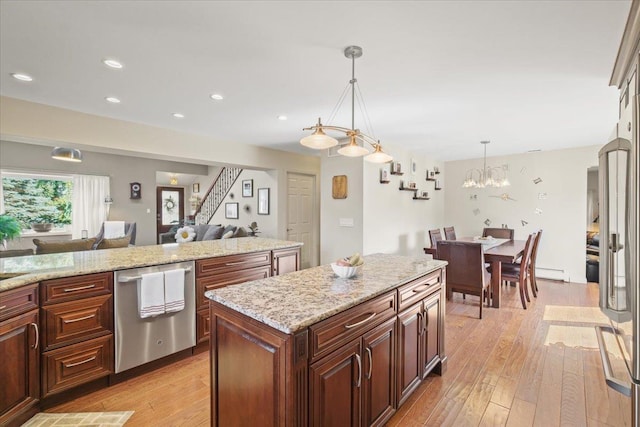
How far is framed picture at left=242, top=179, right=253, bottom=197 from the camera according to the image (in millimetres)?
6777

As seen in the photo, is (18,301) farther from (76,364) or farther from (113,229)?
(113,229)

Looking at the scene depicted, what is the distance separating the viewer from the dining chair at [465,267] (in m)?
3.67

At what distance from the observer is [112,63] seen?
7.49 feet

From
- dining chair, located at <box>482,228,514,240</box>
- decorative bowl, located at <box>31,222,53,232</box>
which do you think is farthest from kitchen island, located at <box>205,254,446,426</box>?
decorative bowl, located at <box>31,222,53,232</box>

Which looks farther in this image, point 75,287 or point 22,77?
point 22,77

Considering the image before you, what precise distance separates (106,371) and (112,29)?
7.72 feet

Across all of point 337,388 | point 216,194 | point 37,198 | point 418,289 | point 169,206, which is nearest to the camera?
point 337,388

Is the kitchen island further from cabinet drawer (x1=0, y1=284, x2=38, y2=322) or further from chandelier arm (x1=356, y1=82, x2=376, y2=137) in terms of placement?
chandelier arm (x1=356, y1=82, x2=376, y2=137)

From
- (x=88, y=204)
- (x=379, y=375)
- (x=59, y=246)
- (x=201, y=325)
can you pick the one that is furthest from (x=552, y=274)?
(x=88, y=204)

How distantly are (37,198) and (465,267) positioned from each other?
8.43 metres

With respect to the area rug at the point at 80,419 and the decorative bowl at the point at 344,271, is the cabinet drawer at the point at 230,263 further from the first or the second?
the decorative bowl at the point at 344,271

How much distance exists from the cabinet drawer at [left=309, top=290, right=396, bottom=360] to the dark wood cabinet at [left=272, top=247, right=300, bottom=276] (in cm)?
178

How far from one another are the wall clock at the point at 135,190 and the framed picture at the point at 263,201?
11.3 feet

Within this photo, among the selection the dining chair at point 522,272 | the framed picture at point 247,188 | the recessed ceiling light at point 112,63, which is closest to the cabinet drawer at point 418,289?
the dining chair at point 522,272
